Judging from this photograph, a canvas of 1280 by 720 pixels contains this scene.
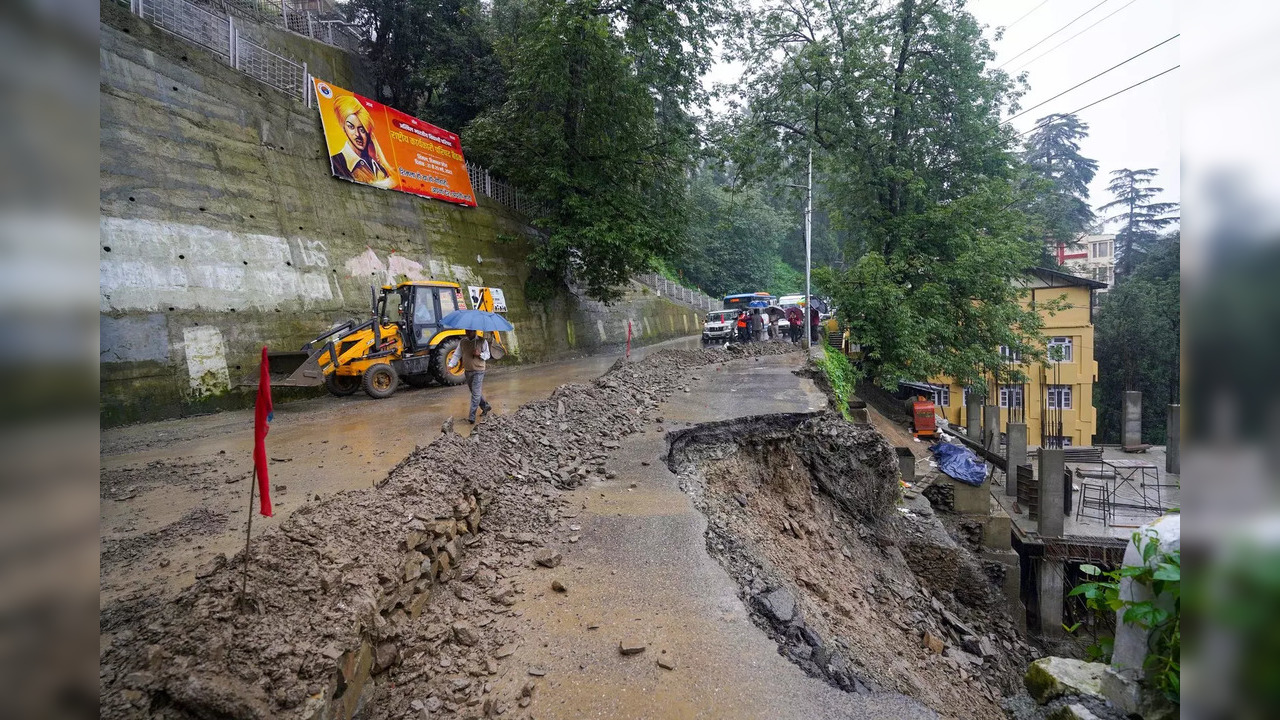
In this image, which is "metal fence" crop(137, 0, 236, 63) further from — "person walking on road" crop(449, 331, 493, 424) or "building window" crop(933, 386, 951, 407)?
"building window" crop(933, 386, 951, 407)

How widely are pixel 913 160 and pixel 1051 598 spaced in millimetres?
12424

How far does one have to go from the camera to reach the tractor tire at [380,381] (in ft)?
33.1

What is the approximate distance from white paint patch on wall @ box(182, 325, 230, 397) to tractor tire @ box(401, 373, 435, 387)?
297 cm

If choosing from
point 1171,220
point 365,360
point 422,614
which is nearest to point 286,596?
point 422,614

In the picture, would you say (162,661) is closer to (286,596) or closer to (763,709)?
(286,596)

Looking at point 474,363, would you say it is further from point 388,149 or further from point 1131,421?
point 1131,421

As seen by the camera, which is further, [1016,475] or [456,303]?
[1016,475]

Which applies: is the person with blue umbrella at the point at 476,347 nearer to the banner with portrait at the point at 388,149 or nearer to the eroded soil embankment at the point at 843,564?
the eroded soil embankment at the point at 843,564

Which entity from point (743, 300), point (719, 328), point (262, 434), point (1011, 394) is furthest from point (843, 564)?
point (1011, 394)

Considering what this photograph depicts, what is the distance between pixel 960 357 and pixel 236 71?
19.1 m

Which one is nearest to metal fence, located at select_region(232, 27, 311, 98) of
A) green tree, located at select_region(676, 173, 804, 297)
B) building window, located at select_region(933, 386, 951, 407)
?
building window, located at select_region(933, 386, 951, 407)

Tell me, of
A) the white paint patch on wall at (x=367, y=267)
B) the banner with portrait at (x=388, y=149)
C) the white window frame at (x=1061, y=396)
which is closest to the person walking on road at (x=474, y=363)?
the white paint patch on wall at (x=367, y=267)
